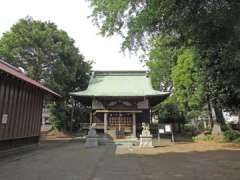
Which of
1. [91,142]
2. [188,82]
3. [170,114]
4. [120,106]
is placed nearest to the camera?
[91,142]

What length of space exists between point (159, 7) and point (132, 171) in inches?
207

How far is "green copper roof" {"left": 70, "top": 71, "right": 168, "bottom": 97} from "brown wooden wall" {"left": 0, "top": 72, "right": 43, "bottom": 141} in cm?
795

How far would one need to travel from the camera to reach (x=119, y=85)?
27734 millimetres

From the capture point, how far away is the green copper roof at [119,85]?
79.3 feet

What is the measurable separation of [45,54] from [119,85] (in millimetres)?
9397

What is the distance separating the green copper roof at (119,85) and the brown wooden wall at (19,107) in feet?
26.1

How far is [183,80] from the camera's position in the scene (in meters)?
22.5

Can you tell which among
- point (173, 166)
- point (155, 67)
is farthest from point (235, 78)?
point (155, 67)

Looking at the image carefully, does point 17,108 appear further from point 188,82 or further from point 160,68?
point 160,68

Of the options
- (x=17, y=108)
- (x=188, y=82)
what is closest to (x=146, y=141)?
(x=188, y=82)

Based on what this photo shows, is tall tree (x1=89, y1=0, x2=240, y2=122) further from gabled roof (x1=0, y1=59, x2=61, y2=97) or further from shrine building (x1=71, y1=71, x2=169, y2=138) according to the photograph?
shrine building (x1=71, y1=71, x2=169, y2=138)

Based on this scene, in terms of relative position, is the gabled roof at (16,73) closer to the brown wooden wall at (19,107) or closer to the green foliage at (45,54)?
the brown wooden wall at (19,107)

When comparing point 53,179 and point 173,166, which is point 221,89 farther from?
point 53,179

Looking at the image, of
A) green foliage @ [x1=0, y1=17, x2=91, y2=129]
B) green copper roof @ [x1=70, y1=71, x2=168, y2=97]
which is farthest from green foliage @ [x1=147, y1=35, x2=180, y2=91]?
green foliage @ [x1=0, y1=17, x2=91, y2=129]
